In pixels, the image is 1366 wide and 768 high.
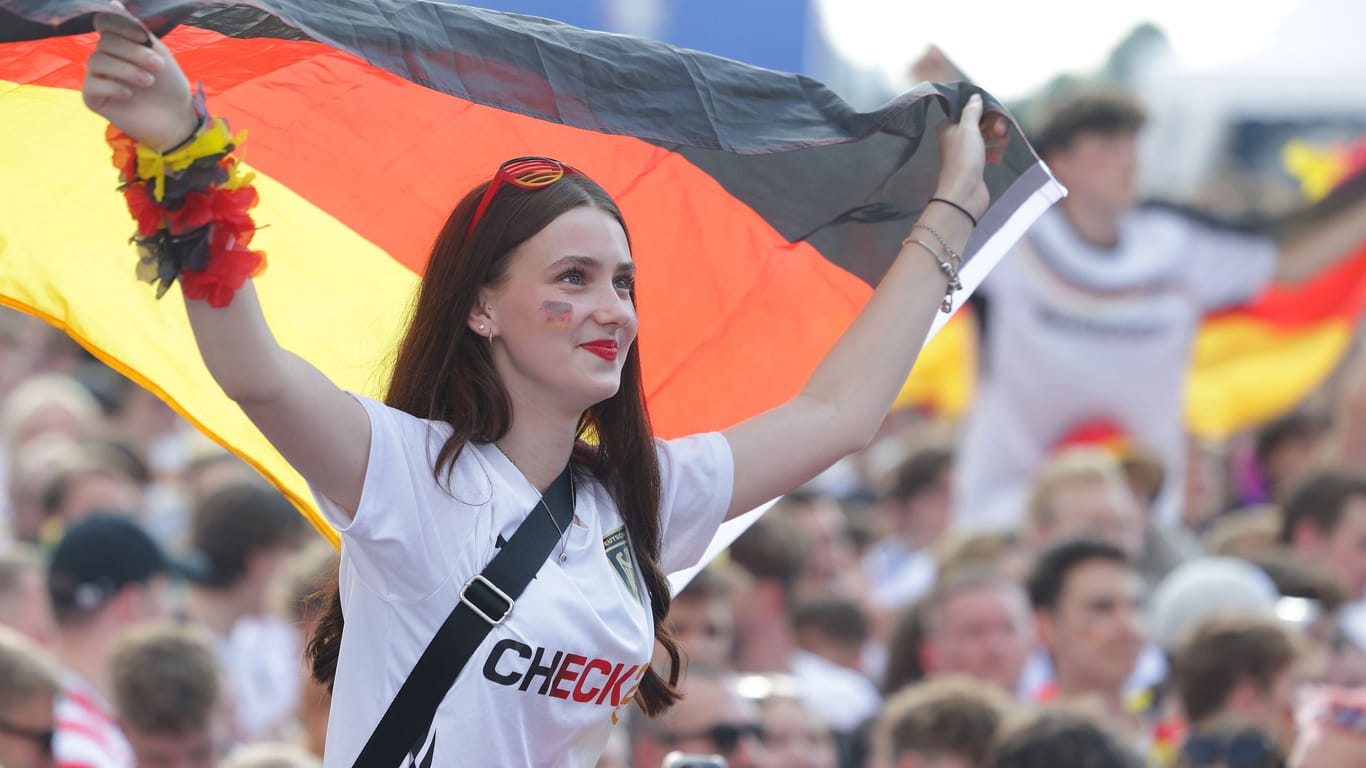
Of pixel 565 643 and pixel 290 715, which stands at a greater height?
pixel 565 643

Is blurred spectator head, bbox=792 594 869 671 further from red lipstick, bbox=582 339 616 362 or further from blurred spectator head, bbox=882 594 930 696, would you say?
red lipstick, bbox=582 339 616 362

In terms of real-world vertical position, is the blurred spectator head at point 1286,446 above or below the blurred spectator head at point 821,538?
above

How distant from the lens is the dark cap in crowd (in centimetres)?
586

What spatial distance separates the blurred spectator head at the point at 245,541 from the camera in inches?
268

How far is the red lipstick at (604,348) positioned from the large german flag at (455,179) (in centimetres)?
41

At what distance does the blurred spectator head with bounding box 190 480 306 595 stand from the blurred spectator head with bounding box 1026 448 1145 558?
292 centimetres

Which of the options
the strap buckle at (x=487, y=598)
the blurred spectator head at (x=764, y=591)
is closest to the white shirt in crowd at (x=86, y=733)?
the blurred spectator head at (x=764, y=591)

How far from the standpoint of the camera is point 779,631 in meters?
7.05

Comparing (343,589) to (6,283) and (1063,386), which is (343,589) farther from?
(1063,386)

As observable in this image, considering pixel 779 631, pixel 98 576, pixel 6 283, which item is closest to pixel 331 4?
pixel 6 283

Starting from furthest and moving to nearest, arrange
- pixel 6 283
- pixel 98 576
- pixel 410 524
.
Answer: pixel 98 576, pixel 6 283, pixel 410 524

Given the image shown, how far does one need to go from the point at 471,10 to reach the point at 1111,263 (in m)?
6.85

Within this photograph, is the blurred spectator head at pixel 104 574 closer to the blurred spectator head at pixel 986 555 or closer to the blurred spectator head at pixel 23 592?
the blurred spectator head at pixel 23 592

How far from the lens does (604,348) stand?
2.78m
